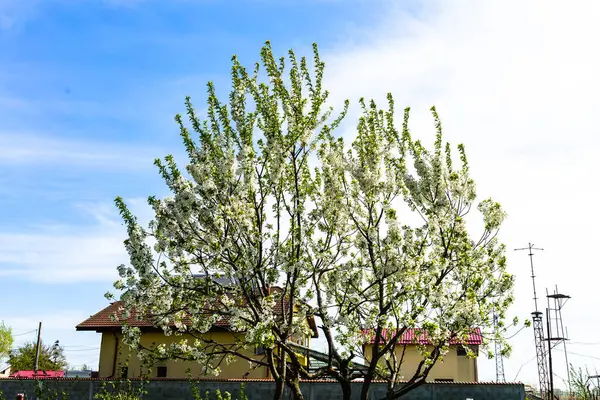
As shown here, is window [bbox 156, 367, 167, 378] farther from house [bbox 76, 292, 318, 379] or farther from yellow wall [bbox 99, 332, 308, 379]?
yellow wall [bbox 99, 332, 308, 379]

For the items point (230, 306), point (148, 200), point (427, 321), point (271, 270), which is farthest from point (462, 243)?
point (148, 200)

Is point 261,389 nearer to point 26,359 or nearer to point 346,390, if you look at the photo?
point 346,390

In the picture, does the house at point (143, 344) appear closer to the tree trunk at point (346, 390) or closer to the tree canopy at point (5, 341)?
the tree trunk at point (346, 390)

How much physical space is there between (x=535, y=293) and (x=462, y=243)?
23537mm

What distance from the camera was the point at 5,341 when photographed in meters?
→ 59.2

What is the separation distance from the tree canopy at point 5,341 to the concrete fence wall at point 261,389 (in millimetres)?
41188

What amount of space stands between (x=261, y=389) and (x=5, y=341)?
48.0 meters

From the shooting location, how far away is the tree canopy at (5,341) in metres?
58.5

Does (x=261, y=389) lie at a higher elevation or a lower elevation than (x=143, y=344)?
lower

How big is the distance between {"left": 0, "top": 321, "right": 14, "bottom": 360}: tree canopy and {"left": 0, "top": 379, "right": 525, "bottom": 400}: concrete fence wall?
41188 millimetres

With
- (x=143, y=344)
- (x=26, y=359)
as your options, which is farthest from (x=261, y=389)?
(x=26, y=359)

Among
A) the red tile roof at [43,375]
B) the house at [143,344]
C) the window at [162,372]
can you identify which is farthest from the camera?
the window at [162,372]

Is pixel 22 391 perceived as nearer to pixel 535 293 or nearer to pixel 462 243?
pixel 462 243

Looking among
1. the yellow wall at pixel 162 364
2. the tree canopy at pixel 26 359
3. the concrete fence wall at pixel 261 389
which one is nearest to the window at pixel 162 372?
the yellow wall at pixel 162 364
